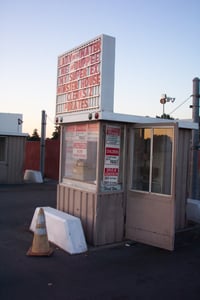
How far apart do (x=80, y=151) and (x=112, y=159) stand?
2.82 ft

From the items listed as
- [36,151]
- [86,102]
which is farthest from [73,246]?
[36,151]

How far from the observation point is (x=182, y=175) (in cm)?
927

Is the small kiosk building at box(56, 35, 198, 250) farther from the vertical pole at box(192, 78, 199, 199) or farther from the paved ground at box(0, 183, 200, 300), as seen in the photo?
the vertical pole at box(192, 78, 199, 199)

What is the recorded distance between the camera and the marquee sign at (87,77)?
7.31m

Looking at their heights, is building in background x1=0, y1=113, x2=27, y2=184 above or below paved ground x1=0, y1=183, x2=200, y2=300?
above

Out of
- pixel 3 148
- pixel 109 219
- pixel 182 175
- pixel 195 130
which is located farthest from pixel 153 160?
pixel 3 148

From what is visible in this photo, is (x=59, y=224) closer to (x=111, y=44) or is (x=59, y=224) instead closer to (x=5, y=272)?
(x=5, y=272)

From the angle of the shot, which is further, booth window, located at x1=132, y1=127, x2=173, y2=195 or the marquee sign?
booth window, located at x1=132, y1=127, x2=173, y2=195

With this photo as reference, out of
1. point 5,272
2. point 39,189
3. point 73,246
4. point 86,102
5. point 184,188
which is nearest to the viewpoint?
point 5,272

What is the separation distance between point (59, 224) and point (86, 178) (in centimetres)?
129

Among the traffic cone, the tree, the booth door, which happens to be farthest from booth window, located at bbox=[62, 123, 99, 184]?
the tree

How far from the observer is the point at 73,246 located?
6934 mm

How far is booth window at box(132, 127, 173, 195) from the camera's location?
305 inches

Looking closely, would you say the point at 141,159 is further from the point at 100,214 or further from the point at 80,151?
the point at 100,214
